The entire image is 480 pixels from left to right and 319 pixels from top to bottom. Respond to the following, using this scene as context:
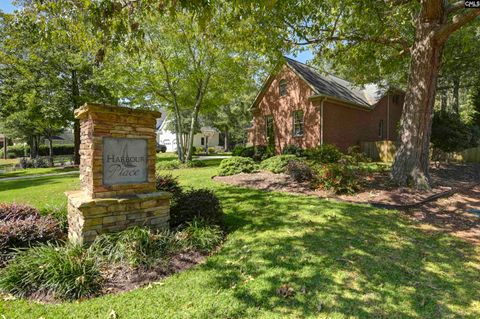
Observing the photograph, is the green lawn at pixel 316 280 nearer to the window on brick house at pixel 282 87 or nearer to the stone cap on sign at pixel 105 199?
the stone cap on sign at pixel 105 199

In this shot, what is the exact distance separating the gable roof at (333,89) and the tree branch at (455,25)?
302 inches

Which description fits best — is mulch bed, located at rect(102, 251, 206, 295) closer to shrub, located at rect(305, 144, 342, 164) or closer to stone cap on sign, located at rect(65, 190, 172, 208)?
stone cap on sign, located at rect(65, 190, 172, 208)

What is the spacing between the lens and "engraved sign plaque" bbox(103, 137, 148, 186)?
14.8 ft

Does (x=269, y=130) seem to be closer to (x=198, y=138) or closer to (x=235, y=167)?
(x=235, y=167)

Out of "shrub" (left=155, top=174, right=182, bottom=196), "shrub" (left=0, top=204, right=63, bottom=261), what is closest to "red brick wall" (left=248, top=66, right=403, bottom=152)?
"shrub" (left=155, top=174, right=182, bottom=196)

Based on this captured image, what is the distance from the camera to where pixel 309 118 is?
58.3 ft

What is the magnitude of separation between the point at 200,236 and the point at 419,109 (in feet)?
26.6

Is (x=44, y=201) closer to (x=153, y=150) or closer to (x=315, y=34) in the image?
(x=153, y=150)

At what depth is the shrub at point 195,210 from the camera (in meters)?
5.45

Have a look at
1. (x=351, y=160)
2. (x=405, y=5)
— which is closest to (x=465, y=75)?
(x=405, y=5)

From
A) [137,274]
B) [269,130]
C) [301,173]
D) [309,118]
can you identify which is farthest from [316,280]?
[269,130]

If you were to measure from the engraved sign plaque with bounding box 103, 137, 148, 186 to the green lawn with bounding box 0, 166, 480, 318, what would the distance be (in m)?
1.93

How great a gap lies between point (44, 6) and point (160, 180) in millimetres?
4042

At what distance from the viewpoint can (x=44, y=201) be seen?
803cm
